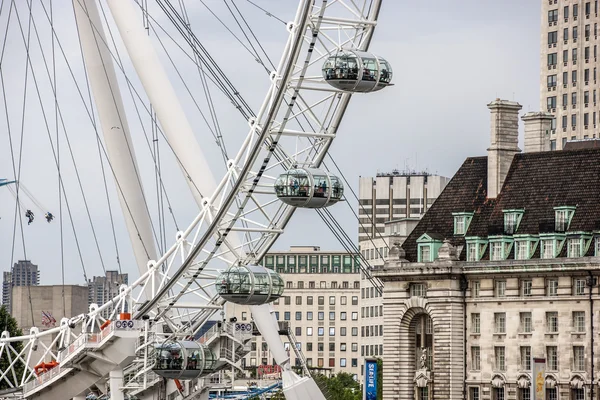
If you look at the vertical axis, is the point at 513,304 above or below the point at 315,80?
below

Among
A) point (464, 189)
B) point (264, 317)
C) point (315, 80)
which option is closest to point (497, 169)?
point (464, 189)

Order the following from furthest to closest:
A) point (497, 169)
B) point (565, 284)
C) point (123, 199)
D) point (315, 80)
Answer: point (497, 169) < point (565, 284) < point (123, 199) < point (315, 80)

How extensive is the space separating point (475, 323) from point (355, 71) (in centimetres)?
3813

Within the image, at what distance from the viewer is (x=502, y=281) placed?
141000mm

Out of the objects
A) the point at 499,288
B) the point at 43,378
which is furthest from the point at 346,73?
the point at 499,288

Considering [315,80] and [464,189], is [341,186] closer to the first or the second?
[315,80]

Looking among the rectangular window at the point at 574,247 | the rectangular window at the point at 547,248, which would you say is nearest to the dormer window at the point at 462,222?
the rectangular window at the point at 547,248

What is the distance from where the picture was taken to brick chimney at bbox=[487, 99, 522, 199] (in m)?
146

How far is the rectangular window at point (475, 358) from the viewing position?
141625 millimetres

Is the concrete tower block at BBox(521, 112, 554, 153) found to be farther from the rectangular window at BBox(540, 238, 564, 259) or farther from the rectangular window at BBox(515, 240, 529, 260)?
the rectangular window at BBox(540, 238, 564, 259)

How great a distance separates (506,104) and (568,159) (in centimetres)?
626

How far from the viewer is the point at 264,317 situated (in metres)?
127

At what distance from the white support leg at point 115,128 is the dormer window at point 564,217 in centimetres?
2884

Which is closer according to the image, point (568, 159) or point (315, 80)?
point (315, 80)
